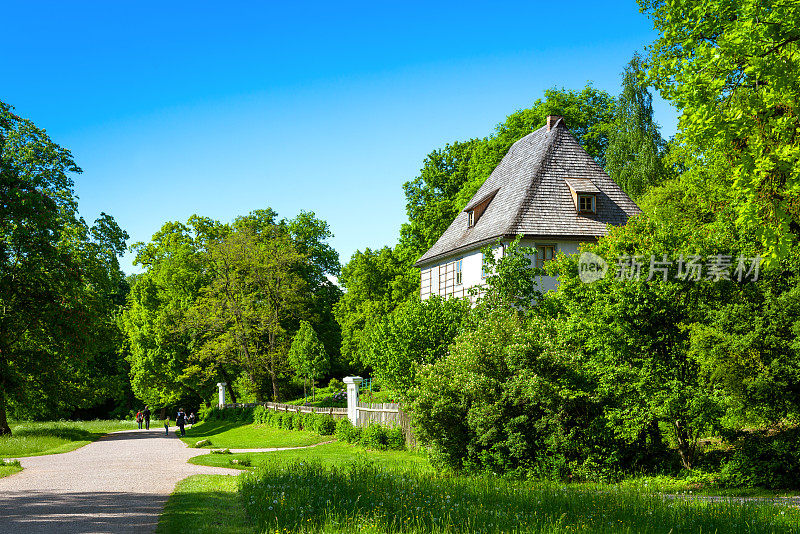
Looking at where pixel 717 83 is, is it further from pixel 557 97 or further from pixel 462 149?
pixel 462 149

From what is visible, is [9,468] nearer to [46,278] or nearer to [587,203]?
[46,278]

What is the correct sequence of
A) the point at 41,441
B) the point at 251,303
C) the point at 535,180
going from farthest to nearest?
1. the point at 251,303
2. the point at 535,180
3. the point at 41,441

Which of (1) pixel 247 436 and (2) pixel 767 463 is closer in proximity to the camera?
(2) pixel 767 463

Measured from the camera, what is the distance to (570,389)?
16984 millimetres

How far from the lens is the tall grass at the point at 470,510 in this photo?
958 cm

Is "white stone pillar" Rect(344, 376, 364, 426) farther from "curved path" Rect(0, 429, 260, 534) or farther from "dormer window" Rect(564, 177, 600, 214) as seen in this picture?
"dormer window" Rect(564, 177, 600, 214)

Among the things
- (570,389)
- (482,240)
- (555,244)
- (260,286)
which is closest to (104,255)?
(260,286)

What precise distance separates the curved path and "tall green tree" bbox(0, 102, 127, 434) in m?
7.93

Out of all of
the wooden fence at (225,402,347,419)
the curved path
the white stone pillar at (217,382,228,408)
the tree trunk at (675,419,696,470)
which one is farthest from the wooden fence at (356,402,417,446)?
the white stone pillar at (217,382,228,408)

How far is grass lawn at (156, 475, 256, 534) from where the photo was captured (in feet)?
32.7

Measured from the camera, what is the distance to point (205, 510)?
1149 centimetres

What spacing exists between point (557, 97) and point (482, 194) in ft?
40.0

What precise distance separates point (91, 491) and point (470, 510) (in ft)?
29.0

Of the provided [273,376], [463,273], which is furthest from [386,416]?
[273,376]
